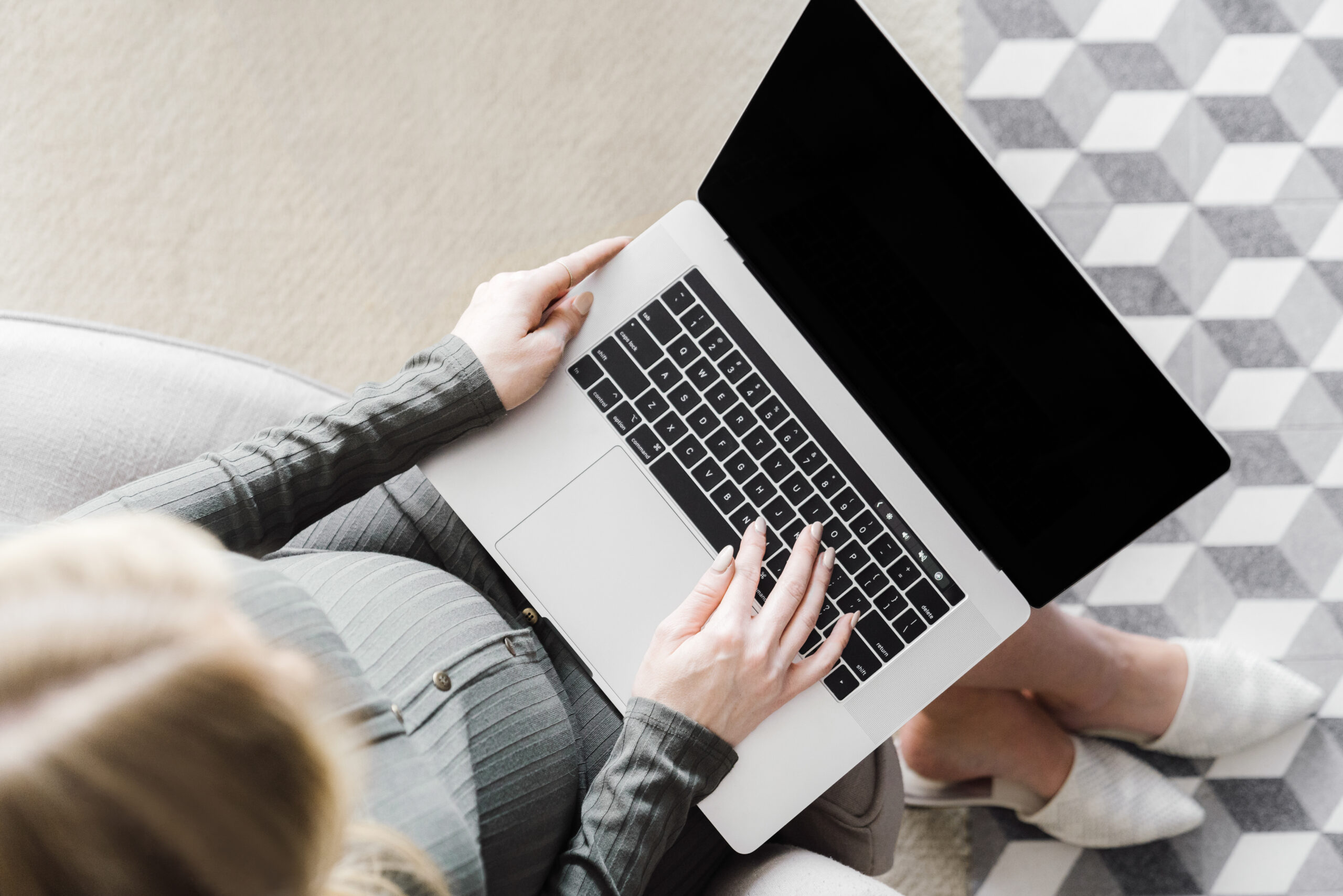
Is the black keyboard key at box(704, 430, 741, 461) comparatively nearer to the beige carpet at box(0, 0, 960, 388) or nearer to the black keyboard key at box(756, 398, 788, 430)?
the black keyboard key at box(756, 398, 788, 430)

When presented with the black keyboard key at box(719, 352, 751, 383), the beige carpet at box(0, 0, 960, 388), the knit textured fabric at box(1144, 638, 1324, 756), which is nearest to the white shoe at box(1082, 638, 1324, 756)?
the knit textured fabric at box(1144, 638, 1324, 756)

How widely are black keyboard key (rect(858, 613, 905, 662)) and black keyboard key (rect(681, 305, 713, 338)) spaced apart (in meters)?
0.28

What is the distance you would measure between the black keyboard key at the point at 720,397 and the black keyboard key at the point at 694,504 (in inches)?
2.4

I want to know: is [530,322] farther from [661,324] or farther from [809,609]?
[809,609]

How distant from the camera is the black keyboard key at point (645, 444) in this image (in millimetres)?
767

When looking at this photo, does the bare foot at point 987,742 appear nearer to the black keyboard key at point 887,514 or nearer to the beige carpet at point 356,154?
the black keyboard key at point 887,514

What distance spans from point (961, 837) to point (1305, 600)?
54 cm

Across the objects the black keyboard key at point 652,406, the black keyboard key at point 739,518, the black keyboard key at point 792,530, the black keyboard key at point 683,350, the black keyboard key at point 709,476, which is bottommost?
the black keyboard key at point 792,530

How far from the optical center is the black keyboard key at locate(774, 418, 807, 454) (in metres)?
0.76

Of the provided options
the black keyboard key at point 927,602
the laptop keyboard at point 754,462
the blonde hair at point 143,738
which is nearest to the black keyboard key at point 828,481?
the laptop keyboard at point 754,462

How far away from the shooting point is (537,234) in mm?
1233

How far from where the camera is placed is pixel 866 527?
2.45ft

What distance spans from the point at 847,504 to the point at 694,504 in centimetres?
13

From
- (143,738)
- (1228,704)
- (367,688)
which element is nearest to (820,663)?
(367,688)
